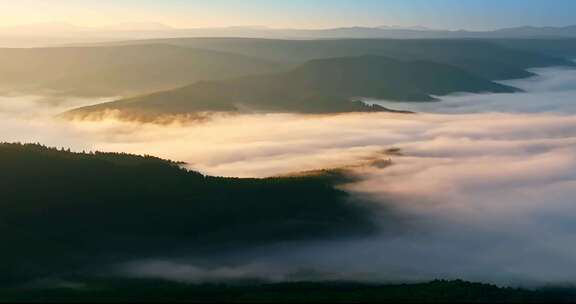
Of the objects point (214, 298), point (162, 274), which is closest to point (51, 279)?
point (162, 274)

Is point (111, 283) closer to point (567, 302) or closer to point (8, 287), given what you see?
point (8, 287)

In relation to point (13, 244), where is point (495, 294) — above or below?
below

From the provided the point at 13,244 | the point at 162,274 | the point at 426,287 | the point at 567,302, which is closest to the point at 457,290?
the point at 426,287

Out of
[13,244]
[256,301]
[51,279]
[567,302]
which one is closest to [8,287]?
[51,279]

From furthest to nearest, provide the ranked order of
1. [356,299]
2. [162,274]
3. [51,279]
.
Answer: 1. [162,274]
2. [51,279]
3. [356,299]

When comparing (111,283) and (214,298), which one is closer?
(214,298)

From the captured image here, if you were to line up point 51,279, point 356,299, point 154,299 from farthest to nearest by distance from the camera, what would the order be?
point 51,279
point 356,299
point 154,299

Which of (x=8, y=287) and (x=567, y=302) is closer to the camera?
(x=8, y=287)

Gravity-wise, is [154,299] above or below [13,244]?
below

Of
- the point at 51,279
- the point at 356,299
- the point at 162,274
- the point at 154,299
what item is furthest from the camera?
the point at 162,274

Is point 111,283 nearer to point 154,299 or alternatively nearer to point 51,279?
point 51,279
